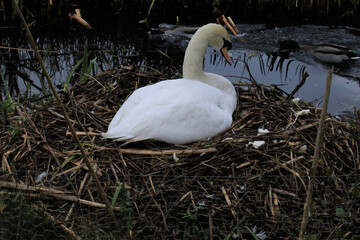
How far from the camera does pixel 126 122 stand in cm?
384

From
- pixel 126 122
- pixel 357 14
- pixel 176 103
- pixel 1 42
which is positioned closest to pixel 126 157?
pixel 126 122

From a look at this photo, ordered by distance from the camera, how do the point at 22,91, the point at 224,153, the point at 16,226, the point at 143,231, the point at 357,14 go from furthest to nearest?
the point at 357,14 → the point at 22,91 → the point at 224,153 → the point at 143,231 → the point at 16,226

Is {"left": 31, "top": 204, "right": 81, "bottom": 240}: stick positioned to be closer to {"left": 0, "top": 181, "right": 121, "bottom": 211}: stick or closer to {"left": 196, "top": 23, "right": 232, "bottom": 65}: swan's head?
{"left": 0, "top": 181, "right": 121, "bottom": 211}: stick

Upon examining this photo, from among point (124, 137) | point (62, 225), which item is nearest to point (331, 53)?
point (124, 137)

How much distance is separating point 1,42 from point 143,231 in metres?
5.19

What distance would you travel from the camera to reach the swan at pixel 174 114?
377 centimetres

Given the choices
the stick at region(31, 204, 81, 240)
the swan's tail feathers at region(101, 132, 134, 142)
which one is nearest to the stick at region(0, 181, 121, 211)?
the stick at region(31, 204, 81, 240)

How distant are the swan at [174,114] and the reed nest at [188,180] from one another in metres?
0.10

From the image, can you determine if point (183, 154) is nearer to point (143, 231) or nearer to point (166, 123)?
point (166, 123)

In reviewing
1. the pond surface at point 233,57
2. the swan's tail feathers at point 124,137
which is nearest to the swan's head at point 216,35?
the pond surface at point 233,57

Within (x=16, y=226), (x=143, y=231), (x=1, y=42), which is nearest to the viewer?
(x=16, y=226)

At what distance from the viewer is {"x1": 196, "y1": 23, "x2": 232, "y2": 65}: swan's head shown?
458 cm

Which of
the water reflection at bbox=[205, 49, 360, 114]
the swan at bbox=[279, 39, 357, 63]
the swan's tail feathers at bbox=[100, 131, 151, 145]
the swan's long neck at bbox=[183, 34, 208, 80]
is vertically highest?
the swan's long neck at bbox=[183, 34, 208, 80]

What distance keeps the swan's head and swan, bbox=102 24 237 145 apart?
49 cm
